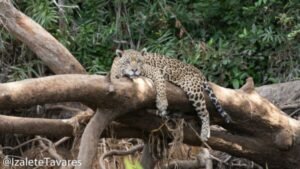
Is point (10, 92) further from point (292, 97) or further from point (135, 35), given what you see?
point (135, 35)

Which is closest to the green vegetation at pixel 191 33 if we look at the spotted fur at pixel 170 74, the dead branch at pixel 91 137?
the spotted fur at pixel 170 74

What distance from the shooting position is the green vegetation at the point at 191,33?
Result: 28.2ft

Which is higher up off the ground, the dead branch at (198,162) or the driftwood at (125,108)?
the driftwood at (125,108)

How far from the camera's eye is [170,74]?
5.86m

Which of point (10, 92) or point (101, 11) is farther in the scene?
point (101, 11)

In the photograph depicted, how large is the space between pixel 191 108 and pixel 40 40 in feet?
5.08

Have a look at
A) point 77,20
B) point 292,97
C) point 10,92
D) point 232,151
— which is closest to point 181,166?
point 232,151

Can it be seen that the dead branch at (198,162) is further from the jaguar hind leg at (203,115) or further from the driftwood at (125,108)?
the jaguar hind leg at (203,115)

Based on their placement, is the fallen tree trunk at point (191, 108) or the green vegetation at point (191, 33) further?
the green vegetation at point (191, 33)

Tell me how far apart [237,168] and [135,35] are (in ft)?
8.00

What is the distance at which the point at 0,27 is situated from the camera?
8133 millimetres

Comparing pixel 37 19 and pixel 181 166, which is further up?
A: pixel 37 19

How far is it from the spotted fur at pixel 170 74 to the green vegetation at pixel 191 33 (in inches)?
96.4

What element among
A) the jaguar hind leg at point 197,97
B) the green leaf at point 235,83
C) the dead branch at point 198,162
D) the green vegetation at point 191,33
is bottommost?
the dead branch at point 198,162
